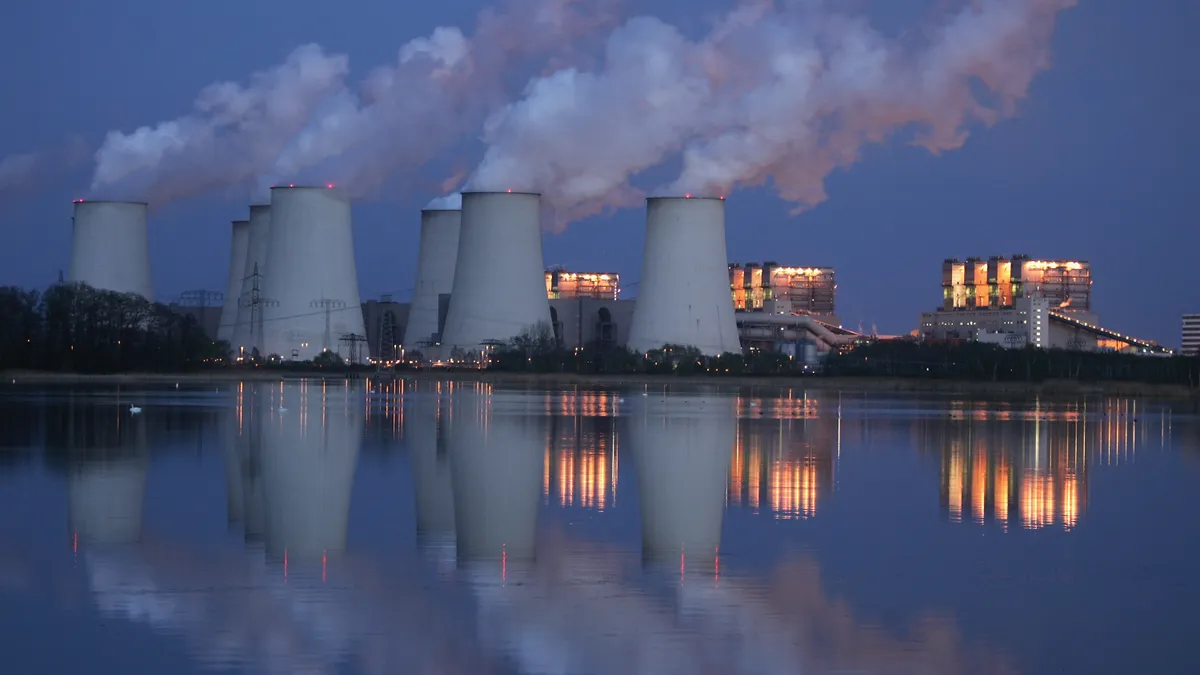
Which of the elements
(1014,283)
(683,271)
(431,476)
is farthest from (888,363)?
(431,476)

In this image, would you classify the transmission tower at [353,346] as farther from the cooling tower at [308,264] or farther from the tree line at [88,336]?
the tree line at [88,336]

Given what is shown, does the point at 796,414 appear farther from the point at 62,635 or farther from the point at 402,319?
the point at 402,319

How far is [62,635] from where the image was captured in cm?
628

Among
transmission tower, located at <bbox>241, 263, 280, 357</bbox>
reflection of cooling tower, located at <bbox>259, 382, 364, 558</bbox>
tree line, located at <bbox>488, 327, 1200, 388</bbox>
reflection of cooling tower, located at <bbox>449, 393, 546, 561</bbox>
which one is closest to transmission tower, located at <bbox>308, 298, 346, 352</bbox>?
transmission tower, located at <bbox>241, 263, 280, 357</bbox>

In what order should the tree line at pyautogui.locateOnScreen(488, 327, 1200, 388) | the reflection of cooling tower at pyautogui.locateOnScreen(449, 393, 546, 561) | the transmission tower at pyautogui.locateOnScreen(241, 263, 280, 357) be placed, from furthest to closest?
1. the transmission tower at pyautogui.locateOnScreen(241, 263, 280, 357)
2. the tree line at pyautogui.locateOnScreen(488, 327, 1200, 388)
3. the reflection of cooling tower at pyautogui.locateOnScreen(449, 393, 546, 561)

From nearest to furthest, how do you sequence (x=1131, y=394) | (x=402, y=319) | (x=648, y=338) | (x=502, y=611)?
(x=502, y=611)
(x=1131, y=394)
(x=648, y=338)
(x=402, y=319)

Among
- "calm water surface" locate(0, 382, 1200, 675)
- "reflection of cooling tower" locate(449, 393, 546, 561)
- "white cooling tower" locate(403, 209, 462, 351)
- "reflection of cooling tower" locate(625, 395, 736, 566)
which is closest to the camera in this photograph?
"calm water surface" locate(0, 382, 1200, 675)

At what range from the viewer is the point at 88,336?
4400cm

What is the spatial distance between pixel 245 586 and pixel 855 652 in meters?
2.83

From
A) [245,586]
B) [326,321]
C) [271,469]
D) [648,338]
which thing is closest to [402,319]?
[326,321]

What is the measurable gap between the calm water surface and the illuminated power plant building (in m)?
58.7

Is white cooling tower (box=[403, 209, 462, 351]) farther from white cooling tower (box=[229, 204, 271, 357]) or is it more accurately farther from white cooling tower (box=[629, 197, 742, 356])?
white cooling tower (box=[629, 197, 742, 356])

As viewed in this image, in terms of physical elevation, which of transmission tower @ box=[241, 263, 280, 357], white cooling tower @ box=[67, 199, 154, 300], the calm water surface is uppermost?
white cooling tower @ box=[67, 199, 154, 300]

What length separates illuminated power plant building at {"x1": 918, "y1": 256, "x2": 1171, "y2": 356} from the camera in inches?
2950
